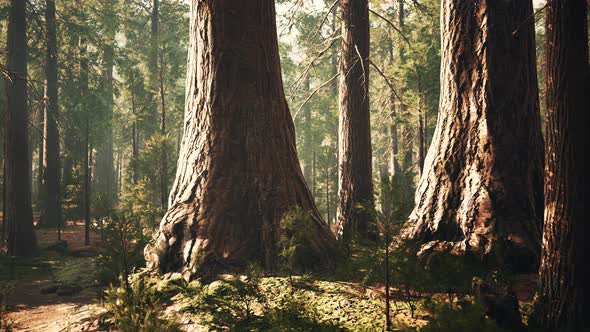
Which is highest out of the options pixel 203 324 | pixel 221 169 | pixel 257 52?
pixel 257 52

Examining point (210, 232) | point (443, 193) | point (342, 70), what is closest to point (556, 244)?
point (443, 193)

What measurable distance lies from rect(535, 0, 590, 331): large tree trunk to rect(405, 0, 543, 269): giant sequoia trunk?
1.47 m

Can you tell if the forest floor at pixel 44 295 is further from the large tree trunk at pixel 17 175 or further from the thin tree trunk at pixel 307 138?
the thin tree trunk at pixel 307 138

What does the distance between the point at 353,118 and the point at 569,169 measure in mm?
7753

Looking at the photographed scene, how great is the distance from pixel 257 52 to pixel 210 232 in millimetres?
2976

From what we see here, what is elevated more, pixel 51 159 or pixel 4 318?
pixel 51 159

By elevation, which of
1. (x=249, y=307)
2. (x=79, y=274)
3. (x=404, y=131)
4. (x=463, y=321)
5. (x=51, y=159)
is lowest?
(x=79, y=274)

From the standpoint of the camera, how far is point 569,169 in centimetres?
393

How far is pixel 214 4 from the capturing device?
23.0ft

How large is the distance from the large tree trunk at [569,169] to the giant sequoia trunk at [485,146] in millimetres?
1469

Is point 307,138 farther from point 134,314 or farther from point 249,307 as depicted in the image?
point 134,314

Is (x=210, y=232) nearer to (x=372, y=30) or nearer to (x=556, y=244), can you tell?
(x=556, y=244)

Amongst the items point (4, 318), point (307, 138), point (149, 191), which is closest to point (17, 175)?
point (149, 191)

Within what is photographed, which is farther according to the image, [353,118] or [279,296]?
[353,118]
